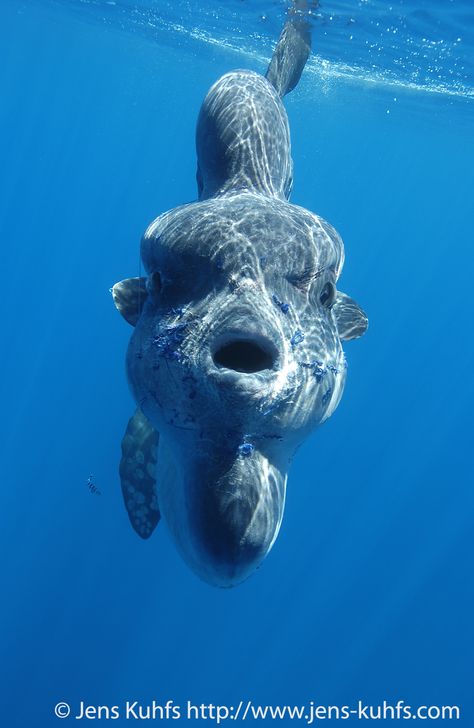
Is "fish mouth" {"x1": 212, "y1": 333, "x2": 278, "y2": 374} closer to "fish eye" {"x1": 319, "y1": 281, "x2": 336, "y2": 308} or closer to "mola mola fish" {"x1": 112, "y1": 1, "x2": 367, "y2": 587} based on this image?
Answer: "mola mola fish" {"x1": 112, "y1": 1, "x2": 367, "y2": 587}

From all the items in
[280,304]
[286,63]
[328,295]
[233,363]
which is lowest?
[233,363]

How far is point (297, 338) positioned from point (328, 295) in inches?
29.9

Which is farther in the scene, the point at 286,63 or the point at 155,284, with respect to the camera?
the point at 286,63

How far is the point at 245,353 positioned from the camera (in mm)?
2924

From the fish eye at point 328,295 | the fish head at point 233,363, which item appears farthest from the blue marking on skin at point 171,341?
the fish eye at point 328,295

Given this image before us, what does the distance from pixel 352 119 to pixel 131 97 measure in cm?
6002

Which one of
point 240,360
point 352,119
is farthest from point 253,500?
point 352,119

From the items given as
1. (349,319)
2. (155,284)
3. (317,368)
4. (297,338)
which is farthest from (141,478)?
(297,338)

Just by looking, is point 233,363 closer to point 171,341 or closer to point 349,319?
point 171,341

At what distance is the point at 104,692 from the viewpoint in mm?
21141

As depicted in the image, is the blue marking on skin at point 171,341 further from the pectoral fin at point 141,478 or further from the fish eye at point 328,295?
the pectoral fin at point 141,478

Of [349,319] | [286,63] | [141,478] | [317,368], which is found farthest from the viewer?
[286,63]

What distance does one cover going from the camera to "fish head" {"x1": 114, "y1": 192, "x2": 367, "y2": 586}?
285 cm

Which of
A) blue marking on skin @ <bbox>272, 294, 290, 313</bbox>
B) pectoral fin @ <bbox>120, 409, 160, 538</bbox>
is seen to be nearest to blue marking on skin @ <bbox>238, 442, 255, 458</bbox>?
blue marking on skin @ <bbox>272, 294, 290, 313</bbox>
